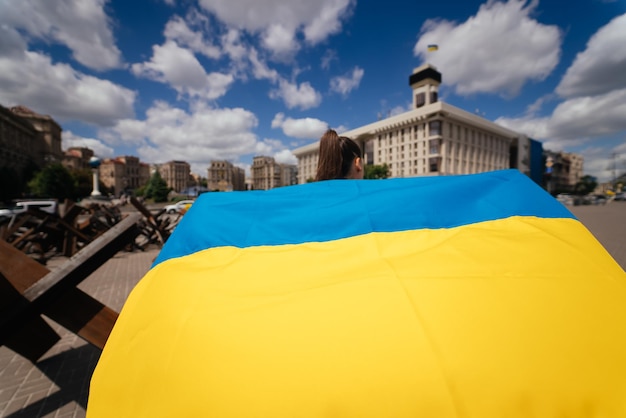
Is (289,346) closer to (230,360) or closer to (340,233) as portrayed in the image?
(230,360)

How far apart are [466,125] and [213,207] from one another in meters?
75.7

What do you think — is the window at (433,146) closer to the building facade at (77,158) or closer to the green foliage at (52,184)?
the green foliage at (52,184)

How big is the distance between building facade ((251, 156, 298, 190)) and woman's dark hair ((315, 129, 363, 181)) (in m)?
130

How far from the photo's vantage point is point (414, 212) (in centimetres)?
133

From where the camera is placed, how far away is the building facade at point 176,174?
12912cm

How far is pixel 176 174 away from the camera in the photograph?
13000 centimetres

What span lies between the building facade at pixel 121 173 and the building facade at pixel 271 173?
5289 cm

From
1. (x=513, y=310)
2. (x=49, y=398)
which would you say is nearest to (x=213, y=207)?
(x=513, y=310)

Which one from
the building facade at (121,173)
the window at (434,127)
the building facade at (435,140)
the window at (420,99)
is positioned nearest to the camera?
the window at (434,127)

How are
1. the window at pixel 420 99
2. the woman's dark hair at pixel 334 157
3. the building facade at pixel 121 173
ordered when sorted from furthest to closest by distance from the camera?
the building facade at pixel 121 173, the window at pixel 420 99, the woman's dark hair at pixel 334 157

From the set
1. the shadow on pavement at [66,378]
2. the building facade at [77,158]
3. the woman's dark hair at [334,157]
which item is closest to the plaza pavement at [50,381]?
the shadow on pavement at [66,378]

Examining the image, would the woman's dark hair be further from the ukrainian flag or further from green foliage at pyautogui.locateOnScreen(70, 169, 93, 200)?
green foliage at pyautogui.locateOnScreen(70, 169, 93, 200)

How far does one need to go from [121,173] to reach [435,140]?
122730 millimetres

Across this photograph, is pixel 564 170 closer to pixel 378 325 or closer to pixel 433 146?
pixel 433 146
